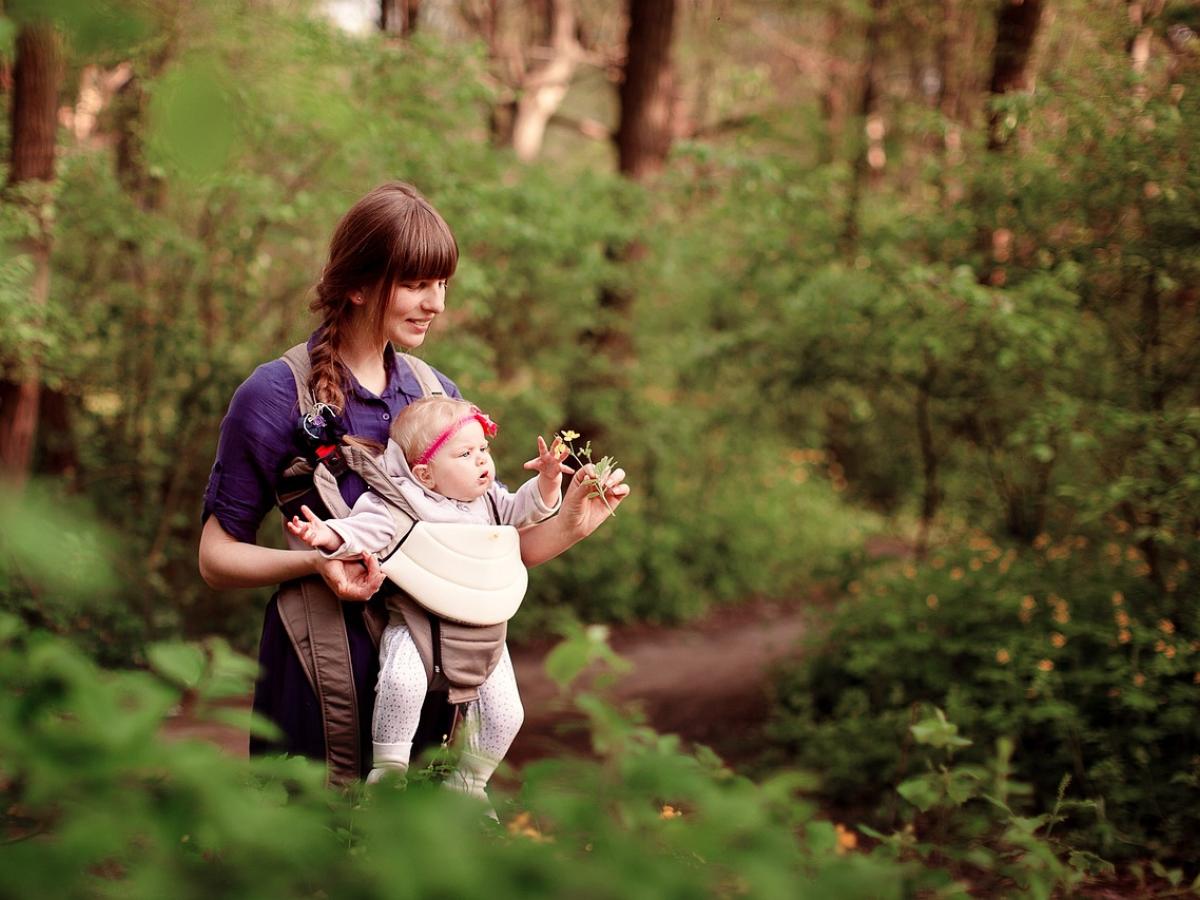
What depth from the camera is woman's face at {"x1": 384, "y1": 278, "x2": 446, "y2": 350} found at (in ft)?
8.16

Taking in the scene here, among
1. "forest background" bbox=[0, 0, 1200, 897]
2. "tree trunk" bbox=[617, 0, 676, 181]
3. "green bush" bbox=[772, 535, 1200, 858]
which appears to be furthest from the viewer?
"tree trunk" bbox=[617, 0, 676, 181]

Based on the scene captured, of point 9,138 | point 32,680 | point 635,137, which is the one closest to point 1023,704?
point 32,680

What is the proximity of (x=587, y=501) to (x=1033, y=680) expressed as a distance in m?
3.41

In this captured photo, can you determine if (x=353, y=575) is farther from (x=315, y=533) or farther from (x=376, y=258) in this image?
(x=376, y=258)

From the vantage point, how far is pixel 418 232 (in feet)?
8.02

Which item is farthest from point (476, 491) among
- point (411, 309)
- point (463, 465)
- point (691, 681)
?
point (691, 681)

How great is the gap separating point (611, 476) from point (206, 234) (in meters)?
5.23

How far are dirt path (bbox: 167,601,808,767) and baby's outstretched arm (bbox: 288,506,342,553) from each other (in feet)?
10.8

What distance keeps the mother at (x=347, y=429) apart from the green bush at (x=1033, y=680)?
2485mm

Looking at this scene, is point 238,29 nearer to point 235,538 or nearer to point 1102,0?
point 235,538

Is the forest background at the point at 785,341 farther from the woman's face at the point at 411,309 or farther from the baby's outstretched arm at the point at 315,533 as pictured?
the baby's outstretched arm at the point at 315,533

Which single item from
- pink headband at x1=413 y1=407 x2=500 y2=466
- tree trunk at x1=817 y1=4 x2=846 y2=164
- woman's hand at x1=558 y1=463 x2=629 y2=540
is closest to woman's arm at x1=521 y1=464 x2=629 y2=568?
woman's hand at x1=558 y1=463 x2=629 y2=540

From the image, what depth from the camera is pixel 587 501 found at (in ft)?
8.34

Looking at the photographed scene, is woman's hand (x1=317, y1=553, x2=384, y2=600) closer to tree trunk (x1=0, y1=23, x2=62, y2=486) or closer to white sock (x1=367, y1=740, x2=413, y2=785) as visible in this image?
white sock (x1=367, y1=740, x2=413, y2=785)
